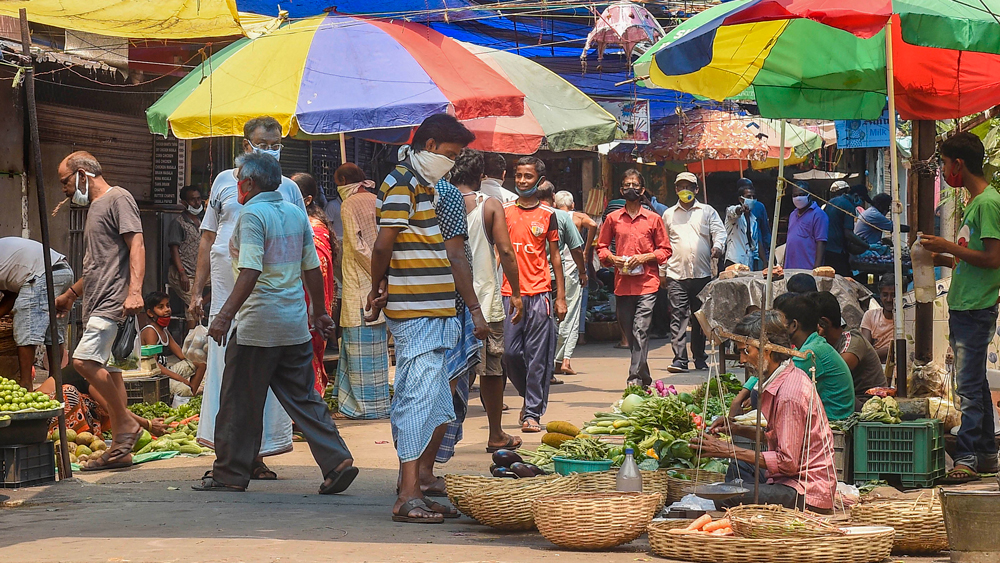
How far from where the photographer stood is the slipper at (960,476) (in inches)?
271

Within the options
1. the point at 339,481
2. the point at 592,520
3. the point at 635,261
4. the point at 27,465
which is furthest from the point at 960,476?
the point at 27,465

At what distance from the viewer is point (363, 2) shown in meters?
8.91

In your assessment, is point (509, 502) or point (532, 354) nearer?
point (509, 502)

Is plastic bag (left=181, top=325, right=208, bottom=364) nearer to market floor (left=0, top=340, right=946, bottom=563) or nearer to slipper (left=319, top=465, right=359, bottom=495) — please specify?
market floor (left=0, top=340, right=946, bottom=563)

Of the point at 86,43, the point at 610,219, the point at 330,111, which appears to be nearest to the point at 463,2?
the point at 330,111

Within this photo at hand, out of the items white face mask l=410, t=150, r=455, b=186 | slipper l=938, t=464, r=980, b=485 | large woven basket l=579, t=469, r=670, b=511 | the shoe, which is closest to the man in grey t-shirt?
white face mask l=410, t=150, r=455, b=186

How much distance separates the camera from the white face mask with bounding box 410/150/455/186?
6098mm

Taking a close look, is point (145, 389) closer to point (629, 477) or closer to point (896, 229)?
point (629, 477)

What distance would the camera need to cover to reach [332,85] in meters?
8.65

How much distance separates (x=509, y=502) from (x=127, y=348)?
5.22 metres

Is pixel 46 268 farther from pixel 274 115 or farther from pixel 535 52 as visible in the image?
pixel 535 52

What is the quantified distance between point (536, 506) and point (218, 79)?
194 inches

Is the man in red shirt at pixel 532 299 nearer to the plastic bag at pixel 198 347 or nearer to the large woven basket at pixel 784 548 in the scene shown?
the plastic bag at pixel 198 347

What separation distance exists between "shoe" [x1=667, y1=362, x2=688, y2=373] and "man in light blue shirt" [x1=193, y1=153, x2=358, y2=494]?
267 inches
